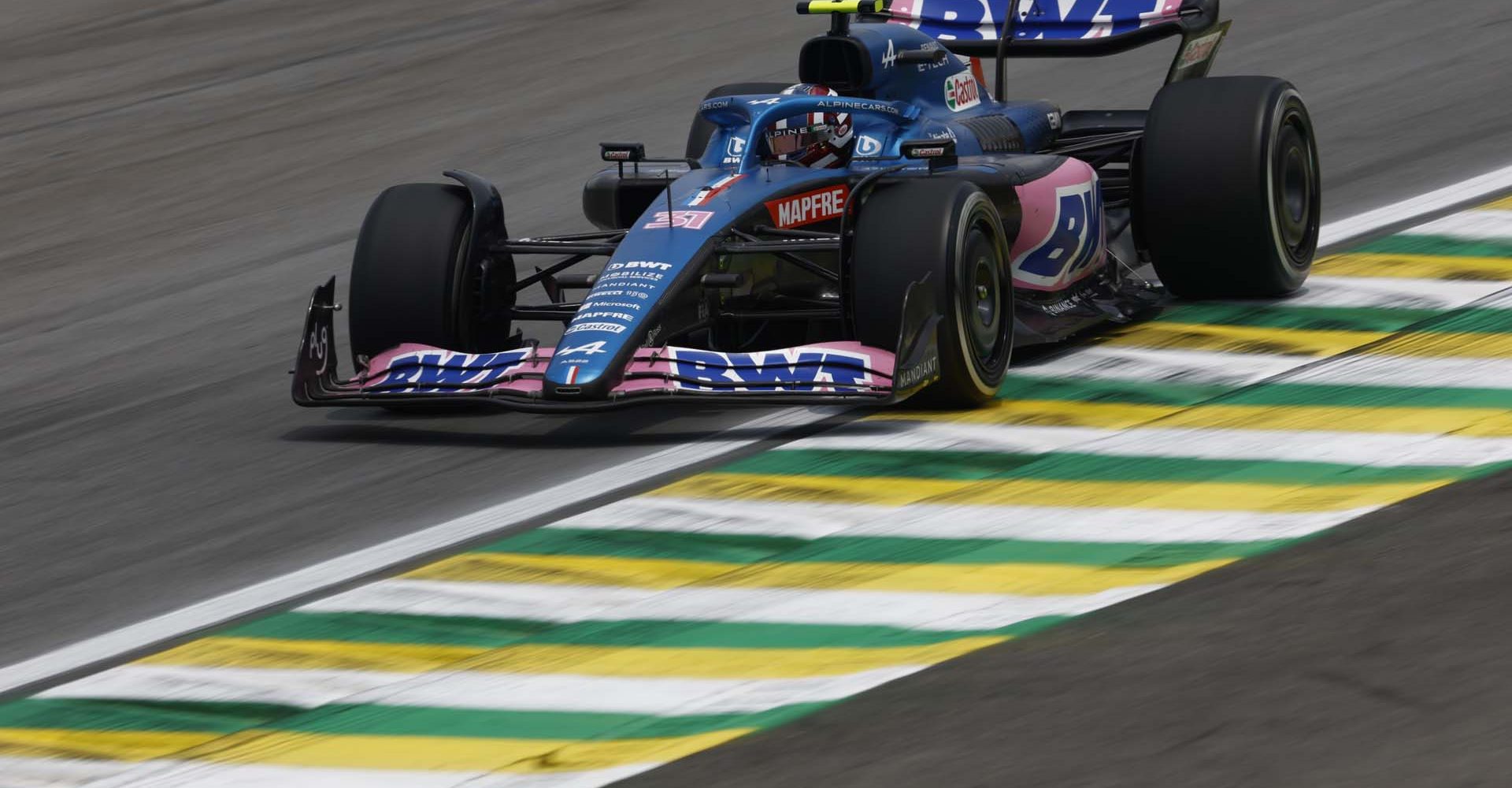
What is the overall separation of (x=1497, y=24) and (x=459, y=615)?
10.9m

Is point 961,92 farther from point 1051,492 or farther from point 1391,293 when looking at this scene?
point 1051,492

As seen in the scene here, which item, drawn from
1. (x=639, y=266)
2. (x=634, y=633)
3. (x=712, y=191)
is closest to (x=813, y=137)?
(x=712, y=191)

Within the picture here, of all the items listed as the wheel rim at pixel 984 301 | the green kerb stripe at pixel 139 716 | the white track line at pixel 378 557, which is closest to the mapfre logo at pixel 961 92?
the wheel rim at pixel 984 301

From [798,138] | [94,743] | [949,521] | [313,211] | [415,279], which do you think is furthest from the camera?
[313,211]

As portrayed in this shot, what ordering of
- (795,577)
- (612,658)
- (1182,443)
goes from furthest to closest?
(1182,443) < (795,577) < (612,658)

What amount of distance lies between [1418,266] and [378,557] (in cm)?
492

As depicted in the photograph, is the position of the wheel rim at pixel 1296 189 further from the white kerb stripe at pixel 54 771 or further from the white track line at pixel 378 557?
the white kerb stripe at pixel 54 771

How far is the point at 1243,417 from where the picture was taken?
7.68 meters

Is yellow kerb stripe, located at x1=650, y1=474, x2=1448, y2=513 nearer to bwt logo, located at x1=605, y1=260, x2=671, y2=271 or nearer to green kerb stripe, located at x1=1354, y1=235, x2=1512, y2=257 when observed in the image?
bwt logo, located at x1=605, y1=260, x2=671, y2=271

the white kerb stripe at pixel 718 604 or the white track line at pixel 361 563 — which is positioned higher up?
the white track line at pixel 361 563

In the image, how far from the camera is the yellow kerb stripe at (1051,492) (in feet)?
21.9

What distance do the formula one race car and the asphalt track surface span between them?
40 cm

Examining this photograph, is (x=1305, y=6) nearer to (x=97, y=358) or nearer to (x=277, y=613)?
(x=97, y=358)

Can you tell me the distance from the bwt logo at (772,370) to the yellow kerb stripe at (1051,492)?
0.98 feet
